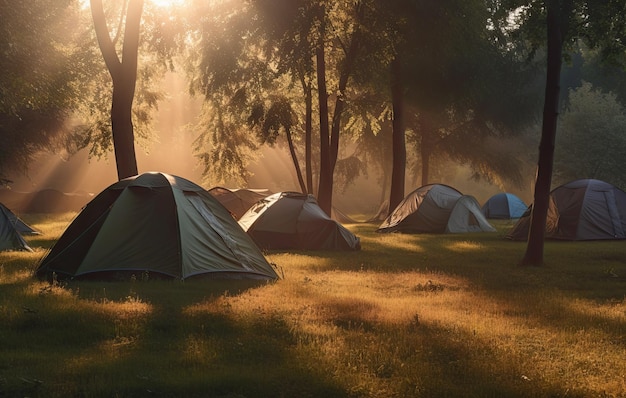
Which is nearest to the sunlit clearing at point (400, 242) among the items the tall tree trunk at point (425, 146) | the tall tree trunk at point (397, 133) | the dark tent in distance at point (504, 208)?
the tall tree trunk at point (397, 133)

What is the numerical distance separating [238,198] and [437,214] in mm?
8517

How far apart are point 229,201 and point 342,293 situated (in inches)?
693

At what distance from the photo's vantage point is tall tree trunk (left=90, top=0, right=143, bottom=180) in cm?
1892

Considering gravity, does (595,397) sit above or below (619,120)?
below

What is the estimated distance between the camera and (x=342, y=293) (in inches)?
457

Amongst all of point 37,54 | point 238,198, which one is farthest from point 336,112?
point 37,54

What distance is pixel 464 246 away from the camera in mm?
21234

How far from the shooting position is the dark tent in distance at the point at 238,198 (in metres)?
28.5

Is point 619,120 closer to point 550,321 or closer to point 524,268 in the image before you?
point 524,268

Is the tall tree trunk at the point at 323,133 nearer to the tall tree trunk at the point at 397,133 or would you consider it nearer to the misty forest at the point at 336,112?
the misty forest at the point at 336,112

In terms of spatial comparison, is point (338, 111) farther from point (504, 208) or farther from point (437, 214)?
point (504, 208)

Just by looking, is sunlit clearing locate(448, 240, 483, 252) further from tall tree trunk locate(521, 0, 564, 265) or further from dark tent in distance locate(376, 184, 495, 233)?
dark tent in distance locate(376, 184, 495, 233)

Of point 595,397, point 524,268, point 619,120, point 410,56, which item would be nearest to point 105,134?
point 410,56

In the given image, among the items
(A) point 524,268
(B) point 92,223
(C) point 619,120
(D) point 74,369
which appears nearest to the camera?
(D) point 74,369
